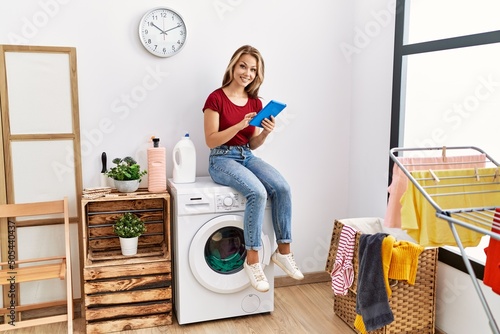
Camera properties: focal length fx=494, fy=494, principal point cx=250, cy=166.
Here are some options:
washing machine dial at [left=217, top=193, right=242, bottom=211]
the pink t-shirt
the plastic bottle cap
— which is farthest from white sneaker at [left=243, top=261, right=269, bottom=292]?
the plastic bottle cap

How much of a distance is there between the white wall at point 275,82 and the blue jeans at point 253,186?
0.32 metres

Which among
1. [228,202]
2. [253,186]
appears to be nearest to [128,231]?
[228,202]

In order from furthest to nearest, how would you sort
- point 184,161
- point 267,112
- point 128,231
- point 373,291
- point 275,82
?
point 275,82 < point 184,161 < point 128,231 < point 267,112 < point 373,291

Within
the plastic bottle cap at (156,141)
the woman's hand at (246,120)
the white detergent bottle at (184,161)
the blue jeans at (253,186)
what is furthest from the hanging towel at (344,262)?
the plastic bottle cap at (156,141)

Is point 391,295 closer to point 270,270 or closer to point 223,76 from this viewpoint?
point 270,270

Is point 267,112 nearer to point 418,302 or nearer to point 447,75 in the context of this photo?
point 447,75

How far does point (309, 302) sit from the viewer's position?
335cm

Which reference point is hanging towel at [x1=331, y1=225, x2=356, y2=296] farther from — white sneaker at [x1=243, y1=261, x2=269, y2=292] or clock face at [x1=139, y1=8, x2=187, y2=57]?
clock face at [x1=139, y1=8, x2=187, y2=57]

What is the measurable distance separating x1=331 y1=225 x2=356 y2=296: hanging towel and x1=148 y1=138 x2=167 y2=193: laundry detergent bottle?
1132 mm

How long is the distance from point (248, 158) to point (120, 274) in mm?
1050

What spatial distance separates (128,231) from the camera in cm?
297

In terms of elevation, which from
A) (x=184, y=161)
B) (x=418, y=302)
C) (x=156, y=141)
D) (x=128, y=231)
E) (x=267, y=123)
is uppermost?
(x=267, y=123)

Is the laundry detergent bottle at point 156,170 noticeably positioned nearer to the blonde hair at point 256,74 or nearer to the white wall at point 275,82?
the white wall at point 275,82

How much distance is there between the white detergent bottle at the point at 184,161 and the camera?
3078 mm
